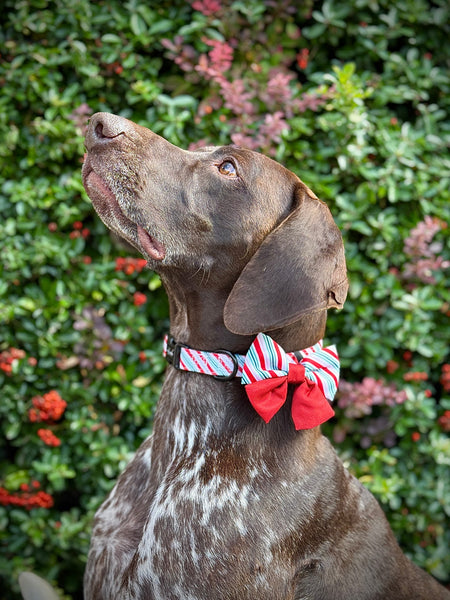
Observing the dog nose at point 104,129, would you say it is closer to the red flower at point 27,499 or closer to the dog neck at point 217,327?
the dog neck at point 217,327

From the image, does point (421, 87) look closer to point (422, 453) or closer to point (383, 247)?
point (383, 247)

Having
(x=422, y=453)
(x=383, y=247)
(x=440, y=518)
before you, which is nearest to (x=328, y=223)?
(x=383, y=247)

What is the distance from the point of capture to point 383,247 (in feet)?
12.7

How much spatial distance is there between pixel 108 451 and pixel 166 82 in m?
2.16

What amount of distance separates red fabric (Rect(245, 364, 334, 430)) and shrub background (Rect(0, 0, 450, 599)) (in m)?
1.68

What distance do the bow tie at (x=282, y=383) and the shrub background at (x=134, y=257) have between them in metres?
1.64

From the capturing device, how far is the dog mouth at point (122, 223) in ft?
7.55

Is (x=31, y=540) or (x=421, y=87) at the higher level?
(x=421, y=87)

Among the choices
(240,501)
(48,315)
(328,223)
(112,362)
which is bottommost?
(112,362)

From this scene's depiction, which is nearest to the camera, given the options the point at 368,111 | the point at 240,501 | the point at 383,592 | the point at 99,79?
the point at 240,501

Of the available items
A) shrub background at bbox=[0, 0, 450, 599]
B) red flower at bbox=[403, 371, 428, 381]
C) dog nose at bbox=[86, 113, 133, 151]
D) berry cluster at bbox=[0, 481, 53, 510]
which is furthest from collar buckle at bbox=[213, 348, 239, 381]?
berry cluster at bbox=[0, 481, 53, 510]

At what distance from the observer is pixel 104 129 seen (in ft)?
7.37

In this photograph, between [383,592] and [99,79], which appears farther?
[99,79]

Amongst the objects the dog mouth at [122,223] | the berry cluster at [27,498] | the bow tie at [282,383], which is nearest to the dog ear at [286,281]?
the bow tie at [282,383]
